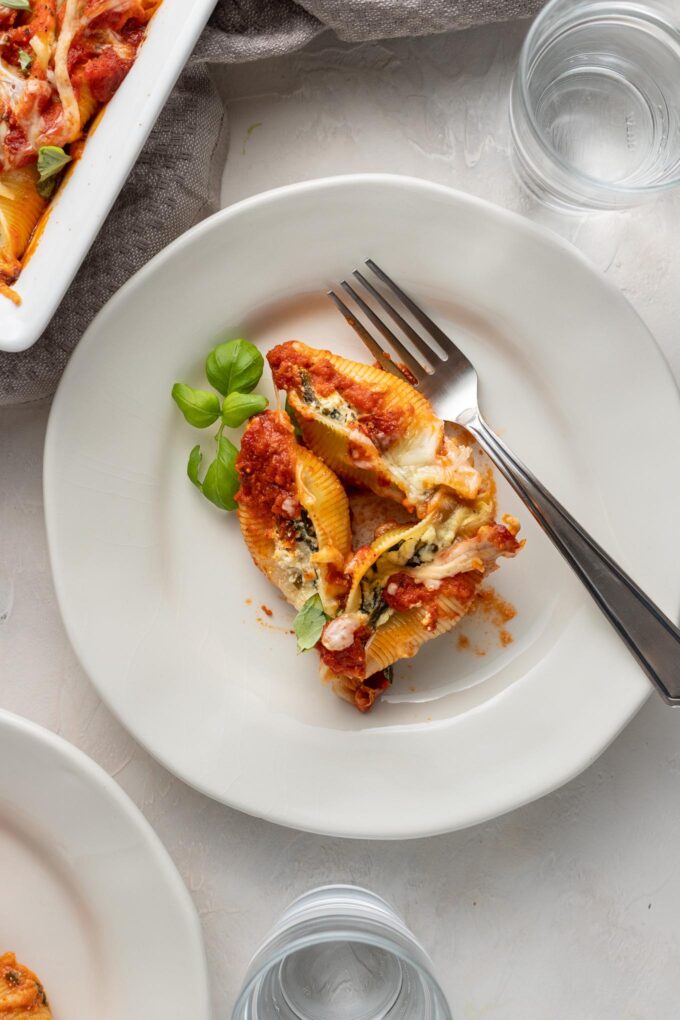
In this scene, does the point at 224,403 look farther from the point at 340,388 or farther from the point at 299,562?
the point at 299,562

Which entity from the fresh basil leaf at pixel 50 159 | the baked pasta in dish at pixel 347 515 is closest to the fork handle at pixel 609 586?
the baked pasta in dish at pixel 347 515

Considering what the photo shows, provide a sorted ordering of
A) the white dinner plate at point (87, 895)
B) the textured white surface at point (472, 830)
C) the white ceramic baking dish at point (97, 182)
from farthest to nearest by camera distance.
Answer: the textured white surface at point (472, 830) < the white dinner plate at point (87, 895) < the white ceramic baking dish at point (97, 182)

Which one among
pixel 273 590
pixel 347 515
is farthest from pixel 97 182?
pixel 273 590

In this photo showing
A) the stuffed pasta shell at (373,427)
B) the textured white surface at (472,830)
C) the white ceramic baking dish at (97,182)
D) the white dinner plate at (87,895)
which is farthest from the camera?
the textured white surface at (472,830)

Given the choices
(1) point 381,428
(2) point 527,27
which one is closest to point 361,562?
(1) point 381,428

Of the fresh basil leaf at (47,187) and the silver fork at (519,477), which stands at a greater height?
the fresh basil leaf at (47,187)

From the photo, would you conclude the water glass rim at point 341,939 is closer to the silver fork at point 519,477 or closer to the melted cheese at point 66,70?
the silver fork at point 519,477
